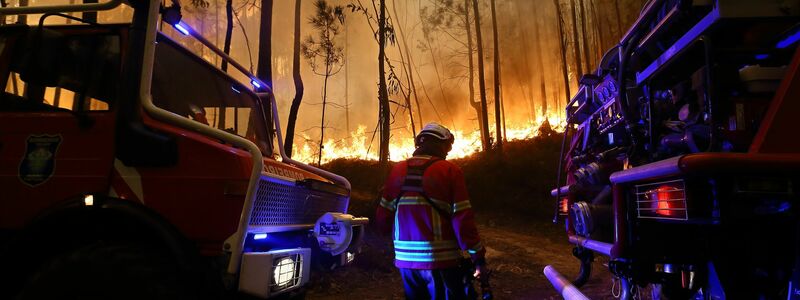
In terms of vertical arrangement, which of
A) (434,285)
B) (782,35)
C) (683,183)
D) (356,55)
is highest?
(356,55)

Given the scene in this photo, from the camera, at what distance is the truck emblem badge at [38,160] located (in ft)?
9.15

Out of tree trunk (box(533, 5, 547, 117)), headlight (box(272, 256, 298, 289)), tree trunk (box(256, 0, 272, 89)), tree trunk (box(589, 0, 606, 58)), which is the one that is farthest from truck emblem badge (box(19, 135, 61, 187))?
tree trunk (box(533, 5, 547, 117))

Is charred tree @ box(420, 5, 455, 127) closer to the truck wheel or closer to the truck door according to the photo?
the truck door

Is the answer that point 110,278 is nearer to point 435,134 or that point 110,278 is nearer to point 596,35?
point 435,134

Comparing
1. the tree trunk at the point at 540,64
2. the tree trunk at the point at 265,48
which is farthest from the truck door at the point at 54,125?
the tree trunk at the point at 540,64

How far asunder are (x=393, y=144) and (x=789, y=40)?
28598 mm

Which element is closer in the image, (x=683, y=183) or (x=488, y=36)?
(x=683, y=183)

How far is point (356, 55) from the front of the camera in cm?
3450


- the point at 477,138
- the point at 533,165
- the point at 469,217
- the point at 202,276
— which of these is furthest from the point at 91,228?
the point at 477,138

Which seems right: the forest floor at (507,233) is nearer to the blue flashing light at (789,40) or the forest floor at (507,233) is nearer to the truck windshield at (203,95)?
the blue flashing light at (789,40)

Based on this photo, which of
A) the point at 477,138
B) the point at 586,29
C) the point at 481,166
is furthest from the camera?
the point at 477,138

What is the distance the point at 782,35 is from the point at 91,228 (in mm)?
4390

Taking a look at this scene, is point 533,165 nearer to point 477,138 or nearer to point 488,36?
point 477,138

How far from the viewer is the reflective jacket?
3.16 metres
